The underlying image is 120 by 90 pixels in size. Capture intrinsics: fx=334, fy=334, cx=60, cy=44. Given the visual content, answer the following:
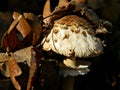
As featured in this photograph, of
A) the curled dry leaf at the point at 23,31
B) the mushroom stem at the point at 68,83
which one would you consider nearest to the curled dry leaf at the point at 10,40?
the curled dry leaf at the point at 23,31

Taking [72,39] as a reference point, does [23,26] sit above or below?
above

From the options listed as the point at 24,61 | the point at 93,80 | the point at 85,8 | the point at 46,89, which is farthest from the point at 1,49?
the point at 93,80

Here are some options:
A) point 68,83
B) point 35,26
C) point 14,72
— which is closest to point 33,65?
point 14,72

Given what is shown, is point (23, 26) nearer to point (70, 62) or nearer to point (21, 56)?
point (21, 56)

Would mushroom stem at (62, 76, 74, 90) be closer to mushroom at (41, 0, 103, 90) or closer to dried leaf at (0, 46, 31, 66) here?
mushroom at (41, 0, 103, 90)

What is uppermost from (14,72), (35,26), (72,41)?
(35,26)

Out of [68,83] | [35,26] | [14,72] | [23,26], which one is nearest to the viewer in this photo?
[14,72]

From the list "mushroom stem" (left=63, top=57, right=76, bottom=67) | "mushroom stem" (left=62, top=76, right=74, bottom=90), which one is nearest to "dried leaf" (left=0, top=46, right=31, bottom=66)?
"mushroom stem" (left=63, top=57, right=76, bottom=67)

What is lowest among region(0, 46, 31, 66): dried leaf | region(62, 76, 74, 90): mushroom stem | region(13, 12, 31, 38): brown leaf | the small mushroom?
region(62, 76, 74, 90): mushroom stem
